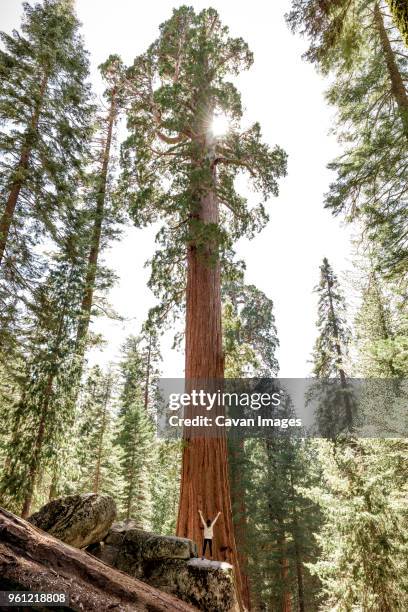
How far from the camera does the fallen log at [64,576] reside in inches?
85.3

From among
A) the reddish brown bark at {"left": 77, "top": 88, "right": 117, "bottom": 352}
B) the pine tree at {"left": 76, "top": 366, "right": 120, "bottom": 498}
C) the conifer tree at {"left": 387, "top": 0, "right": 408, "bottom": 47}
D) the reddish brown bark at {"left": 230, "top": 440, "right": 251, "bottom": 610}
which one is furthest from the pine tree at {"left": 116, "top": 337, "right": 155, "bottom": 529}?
the conifer tree at {"left": 387, "top": 0, "right": 408, "bottom": 47}

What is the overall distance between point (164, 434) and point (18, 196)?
23.3 feet

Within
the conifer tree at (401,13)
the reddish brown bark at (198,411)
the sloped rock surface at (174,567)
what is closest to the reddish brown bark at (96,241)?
the reddish brown bark at (198,411)

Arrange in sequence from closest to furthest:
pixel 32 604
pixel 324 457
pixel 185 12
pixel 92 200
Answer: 1. pixel 32 604
2. pixel 185 12
3. pixel 324 457
4. pixel 92 200

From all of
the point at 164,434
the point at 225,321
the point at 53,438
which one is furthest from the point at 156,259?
the point at 53,438

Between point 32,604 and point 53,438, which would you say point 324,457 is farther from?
point 32,604

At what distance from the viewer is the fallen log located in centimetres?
217

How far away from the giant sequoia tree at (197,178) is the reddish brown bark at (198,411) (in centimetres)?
1

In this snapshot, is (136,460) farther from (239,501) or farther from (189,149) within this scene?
(189,149)

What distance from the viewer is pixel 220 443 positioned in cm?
544

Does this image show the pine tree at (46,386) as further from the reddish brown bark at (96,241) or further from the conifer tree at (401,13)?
the conifer tree at (401,13)

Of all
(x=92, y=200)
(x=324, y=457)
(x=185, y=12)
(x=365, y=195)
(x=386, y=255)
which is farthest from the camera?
(x=92, y=200)

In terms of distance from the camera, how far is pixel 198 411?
5.47m

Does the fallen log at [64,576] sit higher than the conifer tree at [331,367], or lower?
lower
